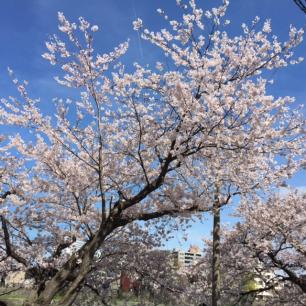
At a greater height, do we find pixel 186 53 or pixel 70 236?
pixel 186 53

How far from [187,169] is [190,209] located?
1.03 meters

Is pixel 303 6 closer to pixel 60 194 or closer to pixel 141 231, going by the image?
pixel 60 194

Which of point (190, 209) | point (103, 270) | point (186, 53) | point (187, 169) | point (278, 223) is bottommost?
point (103, 270)

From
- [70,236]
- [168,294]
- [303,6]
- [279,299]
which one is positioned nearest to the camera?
[303,6]

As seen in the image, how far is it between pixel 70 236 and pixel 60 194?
128 cm

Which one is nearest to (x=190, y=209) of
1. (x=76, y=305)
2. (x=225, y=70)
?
(x=225, y=70)

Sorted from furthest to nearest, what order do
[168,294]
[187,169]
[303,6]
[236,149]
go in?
[168,294] → [187,169] → [236,149] → [303,6]

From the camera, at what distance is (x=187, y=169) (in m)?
9.47

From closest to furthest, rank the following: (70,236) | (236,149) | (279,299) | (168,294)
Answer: (236,149) → (70,236) → (168,294) → (279,299)

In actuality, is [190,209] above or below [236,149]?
below

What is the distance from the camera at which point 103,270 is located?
13656mm

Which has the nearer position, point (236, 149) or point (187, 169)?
point (236, 149)

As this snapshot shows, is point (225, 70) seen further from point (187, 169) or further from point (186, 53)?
point (187, 169)

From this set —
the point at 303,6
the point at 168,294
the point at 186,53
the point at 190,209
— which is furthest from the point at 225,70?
the point at 168,294
